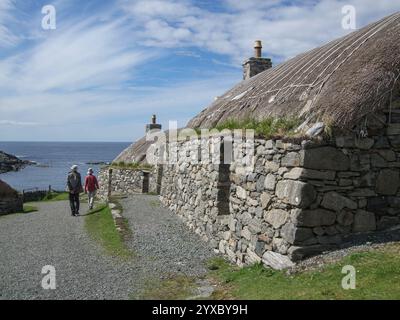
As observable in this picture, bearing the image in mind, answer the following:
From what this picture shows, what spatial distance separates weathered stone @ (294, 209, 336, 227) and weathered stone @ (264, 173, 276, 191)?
2.60 feet

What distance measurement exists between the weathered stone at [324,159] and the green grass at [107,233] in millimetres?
4338

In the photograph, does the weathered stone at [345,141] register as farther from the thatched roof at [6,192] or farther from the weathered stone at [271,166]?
the thatched roof at [6,192]

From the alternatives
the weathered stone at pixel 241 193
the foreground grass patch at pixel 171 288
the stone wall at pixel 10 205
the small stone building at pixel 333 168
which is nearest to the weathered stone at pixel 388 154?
the small stone building at pixel 333 168

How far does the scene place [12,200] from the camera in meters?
18.0

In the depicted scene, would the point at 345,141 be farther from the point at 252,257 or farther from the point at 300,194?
the point at 252,257

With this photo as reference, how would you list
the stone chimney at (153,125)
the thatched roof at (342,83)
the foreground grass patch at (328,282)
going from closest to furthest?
the foreground grass patch at (328,282)
the thatched roof at (342,83)
the stone chimney at (153,125)

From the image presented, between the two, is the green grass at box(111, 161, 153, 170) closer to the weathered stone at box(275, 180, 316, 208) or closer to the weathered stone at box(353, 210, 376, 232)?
the weathered stone at box(275, 180, 316, 208)

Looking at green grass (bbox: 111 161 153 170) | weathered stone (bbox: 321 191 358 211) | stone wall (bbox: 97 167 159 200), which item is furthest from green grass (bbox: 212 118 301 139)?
green grass (bbox: 111 161 153 170)

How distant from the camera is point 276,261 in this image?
7047 mm

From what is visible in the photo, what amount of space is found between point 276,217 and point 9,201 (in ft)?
46.4

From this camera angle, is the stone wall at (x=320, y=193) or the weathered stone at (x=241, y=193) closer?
the stone wall at (x=320, y=193)

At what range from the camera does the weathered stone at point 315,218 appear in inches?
265

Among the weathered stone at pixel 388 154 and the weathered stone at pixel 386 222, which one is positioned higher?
the weathered stone at pixel 388 154
